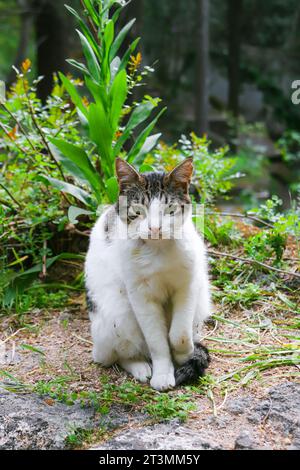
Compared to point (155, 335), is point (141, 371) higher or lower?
lower

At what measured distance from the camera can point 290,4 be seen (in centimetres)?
742

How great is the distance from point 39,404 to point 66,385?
19 cm

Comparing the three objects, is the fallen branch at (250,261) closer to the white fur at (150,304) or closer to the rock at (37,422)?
the white fur at (150,304)

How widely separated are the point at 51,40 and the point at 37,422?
520 cm

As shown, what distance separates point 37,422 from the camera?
2092 millimetres

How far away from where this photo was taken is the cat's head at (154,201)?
2.18m

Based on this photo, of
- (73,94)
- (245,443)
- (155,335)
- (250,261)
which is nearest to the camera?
(245,443)

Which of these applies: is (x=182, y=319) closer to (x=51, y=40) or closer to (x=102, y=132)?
(x=102, y=132)

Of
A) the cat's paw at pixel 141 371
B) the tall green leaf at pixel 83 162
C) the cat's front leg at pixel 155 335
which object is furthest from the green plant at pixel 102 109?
the cat's paw at pixel 141 371

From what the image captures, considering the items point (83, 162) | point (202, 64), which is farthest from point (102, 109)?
point (202, 64)

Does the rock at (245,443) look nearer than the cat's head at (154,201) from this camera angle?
Yes

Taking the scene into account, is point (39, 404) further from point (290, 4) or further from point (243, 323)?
point (290, 4)

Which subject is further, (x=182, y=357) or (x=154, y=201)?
(x=182, y=357)

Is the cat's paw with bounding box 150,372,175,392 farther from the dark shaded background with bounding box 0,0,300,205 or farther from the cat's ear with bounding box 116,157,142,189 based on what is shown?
the dark shaded background with bounding box 0,0,300,205
